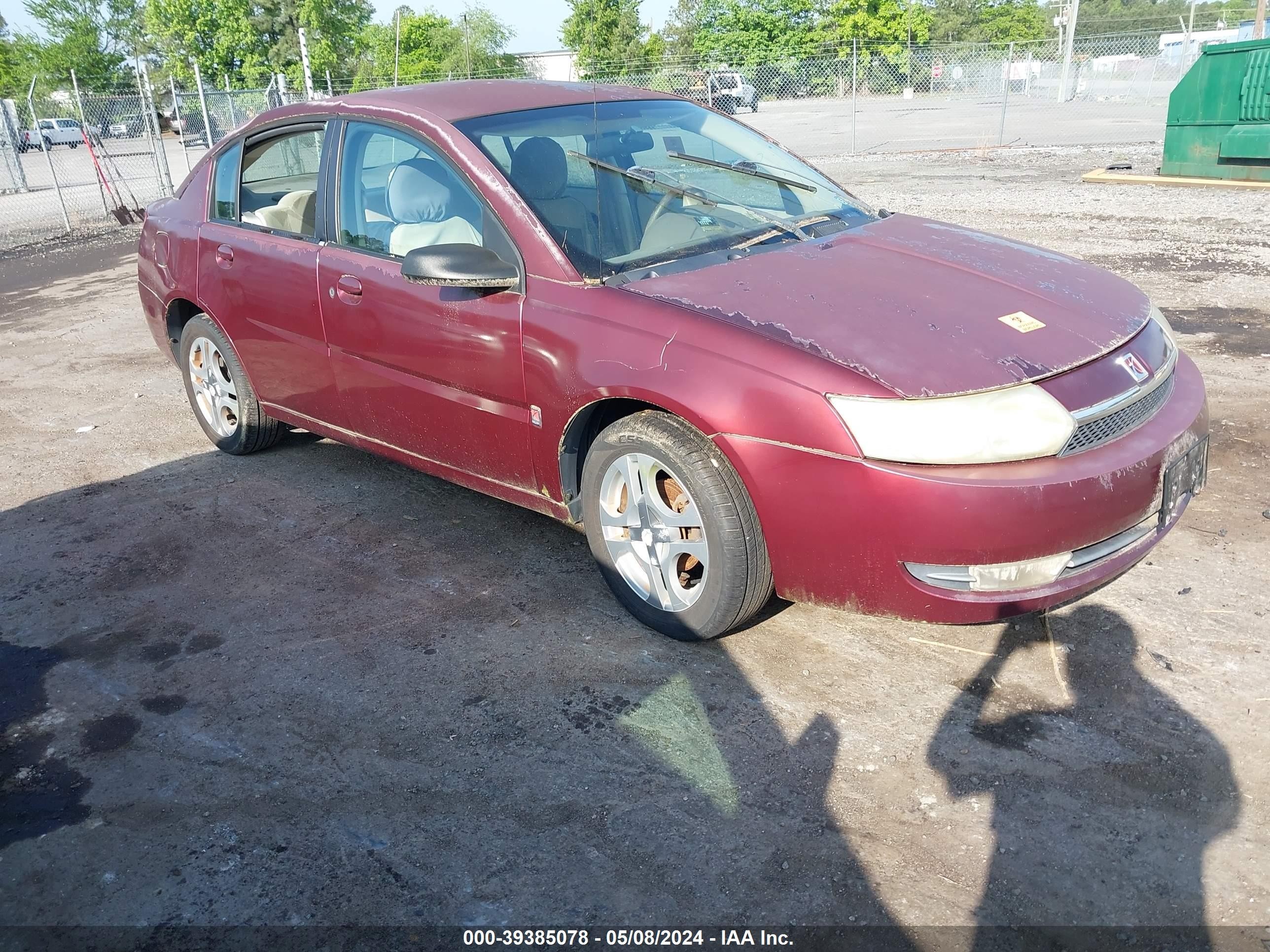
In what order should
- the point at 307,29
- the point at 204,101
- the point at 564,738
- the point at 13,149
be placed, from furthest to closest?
the point at 307,29 < the point at 13,149 < the point at 204,101 < the point at 564,738

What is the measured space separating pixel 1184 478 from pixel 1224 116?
11147mm

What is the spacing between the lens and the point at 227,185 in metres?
5.11

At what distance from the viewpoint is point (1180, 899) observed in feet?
7.62

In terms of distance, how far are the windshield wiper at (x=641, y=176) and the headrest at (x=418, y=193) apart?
1.63 feet

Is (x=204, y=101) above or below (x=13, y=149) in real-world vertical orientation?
above

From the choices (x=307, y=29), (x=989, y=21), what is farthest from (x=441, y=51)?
(x=989, y=21)

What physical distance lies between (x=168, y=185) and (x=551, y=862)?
17.9m

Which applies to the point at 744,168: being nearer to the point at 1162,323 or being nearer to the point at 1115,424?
the point at 1162,323

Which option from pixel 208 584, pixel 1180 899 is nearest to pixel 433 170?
pixel 208 584

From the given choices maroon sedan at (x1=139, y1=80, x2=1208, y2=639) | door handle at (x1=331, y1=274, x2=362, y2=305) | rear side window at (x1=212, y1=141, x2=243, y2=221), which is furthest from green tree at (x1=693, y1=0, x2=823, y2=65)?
door handle at (x1=331, y1=274, x2=362, y2=305)

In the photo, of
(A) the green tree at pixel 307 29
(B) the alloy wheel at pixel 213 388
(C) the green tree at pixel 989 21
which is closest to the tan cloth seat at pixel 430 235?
(B) the alloy wheel at pixel 213 388

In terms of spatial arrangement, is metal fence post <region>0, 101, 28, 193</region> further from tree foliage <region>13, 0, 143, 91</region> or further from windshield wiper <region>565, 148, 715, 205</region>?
tree foliage <region>13, 0, 143, 91</region>

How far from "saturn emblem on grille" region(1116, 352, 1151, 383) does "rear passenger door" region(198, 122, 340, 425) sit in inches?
120

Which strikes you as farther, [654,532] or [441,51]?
[441,51]
